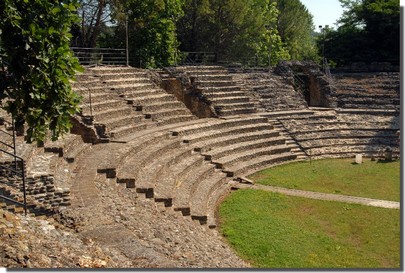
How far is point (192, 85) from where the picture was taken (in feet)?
66.6

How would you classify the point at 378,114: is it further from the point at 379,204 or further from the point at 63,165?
the point at 63,165

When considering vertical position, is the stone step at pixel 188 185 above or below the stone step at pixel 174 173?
below

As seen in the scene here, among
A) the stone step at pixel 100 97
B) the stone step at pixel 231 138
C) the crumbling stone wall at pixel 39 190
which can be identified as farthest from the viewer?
the stone step at pixel 231 138

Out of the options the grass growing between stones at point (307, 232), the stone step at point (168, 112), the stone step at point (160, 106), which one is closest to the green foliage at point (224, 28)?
the stone step at point (160, 106)

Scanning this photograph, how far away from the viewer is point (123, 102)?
16969 millimetres

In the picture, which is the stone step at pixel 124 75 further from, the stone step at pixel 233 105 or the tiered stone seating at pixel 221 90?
the stone step at pixel 233 105

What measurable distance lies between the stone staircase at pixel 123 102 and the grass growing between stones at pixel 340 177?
4.14m

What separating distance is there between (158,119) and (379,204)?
784cm

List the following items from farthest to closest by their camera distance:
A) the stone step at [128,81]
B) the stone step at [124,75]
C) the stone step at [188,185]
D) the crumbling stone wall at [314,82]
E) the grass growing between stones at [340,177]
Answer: the crumbling stone wall at [314,82] < the stone step at [124,75] < the stone step at [128,81] < the grass growing between stones at [340,177] < the stone step at [188,185]

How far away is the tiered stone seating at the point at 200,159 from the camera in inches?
451

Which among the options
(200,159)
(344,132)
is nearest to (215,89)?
(344,132)

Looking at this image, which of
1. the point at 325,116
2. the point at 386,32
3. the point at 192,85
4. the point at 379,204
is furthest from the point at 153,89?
the point at 386,32

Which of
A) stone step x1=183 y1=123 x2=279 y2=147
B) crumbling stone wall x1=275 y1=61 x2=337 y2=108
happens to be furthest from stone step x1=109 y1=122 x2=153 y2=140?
crumbling stone wall x1=275 y1=61 x2=337 y2=108

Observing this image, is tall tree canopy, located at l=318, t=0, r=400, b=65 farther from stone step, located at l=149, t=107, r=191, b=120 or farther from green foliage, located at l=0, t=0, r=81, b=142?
green foliage, located at l=0, t=0, r=81, b=142
